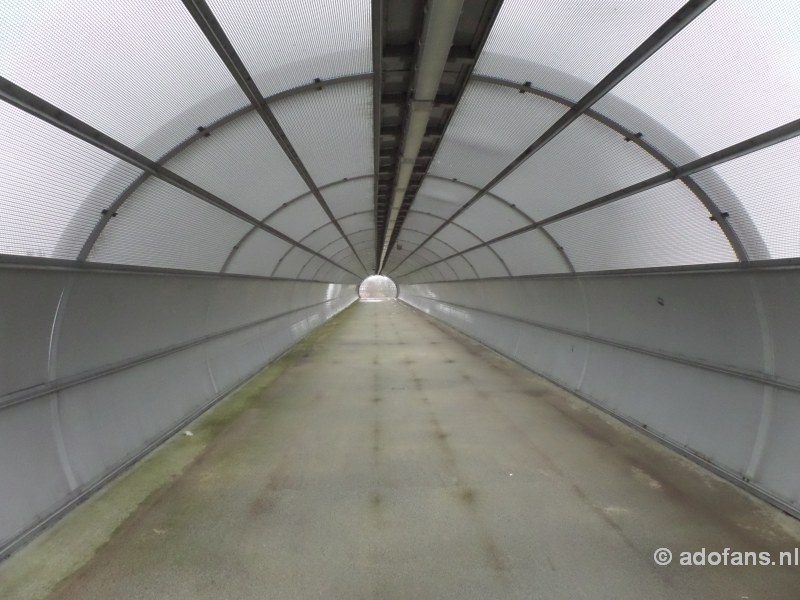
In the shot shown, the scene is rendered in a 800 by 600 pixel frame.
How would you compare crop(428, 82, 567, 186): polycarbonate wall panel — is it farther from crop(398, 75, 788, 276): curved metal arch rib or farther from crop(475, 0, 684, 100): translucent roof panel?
crop(475, 0, 684, 100): translucent roof panel

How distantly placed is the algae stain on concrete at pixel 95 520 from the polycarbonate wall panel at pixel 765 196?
6.70 meters

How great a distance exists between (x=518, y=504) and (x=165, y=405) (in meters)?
5.24

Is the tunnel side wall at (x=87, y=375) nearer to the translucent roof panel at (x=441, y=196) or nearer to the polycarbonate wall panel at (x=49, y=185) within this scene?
the polycarbonate wall panel at (x=49, y=185)

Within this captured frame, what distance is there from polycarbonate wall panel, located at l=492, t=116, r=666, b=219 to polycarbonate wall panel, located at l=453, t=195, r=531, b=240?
895mm

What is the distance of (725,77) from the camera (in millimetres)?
3104

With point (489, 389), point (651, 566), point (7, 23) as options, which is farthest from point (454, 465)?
point (7, 23)

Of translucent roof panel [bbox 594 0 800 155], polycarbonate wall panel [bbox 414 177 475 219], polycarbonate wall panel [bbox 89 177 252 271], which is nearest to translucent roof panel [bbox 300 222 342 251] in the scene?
polycarbonate wall panel [bbox 414 177 475 219]

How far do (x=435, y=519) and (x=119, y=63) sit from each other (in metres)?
4.66

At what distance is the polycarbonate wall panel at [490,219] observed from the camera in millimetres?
8047

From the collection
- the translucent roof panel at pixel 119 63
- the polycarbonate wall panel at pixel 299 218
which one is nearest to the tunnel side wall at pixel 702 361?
the polycarbonate wall panel at pixel 299 218

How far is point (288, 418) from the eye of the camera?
7289mm

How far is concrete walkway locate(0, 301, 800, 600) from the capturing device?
3.34 meters

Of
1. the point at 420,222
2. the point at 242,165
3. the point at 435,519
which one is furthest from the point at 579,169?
the point at 420,222

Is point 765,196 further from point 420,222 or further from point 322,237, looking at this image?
point 322,237
